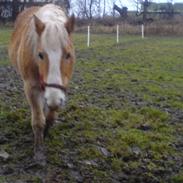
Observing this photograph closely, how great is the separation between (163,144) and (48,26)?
2140 mm

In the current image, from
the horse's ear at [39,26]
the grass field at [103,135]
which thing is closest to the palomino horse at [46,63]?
the horse's ear at [39,26]

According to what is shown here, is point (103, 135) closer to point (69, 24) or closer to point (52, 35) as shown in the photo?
point (69, 24)

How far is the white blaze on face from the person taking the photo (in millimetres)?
4242

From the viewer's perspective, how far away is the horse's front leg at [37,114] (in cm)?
521

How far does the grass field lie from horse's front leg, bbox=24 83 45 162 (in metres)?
0.12

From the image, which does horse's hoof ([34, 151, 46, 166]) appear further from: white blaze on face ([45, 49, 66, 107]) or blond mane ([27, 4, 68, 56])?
blond mane ([27, 4, 68, 56])

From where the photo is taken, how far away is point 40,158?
16.5ft

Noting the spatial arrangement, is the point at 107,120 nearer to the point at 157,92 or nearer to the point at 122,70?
the point at 157,92

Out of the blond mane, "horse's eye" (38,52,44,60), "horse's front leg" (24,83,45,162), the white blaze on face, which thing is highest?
the blond mane

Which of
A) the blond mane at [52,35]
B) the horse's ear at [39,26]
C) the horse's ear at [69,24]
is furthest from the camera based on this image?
the horse's ear at [69,24]

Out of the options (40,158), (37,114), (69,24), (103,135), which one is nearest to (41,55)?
(69,24)

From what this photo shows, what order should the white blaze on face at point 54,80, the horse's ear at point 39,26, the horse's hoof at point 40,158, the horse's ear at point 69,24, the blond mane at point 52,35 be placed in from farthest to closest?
1. the horse's hoof at point 40,158
2. the horse's ear at point 69,24
3. the horse's ear at point 39,26
4. the blond mane at point 52,35
5. the white blaze on face at point 54,80

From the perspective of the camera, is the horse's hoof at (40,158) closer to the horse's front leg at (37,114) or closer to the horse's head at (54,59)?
the horse's front leg at (37,114)

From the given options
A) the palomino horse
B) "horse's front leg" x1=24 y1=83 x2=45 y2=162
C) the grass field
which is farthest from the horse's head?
the grass field
